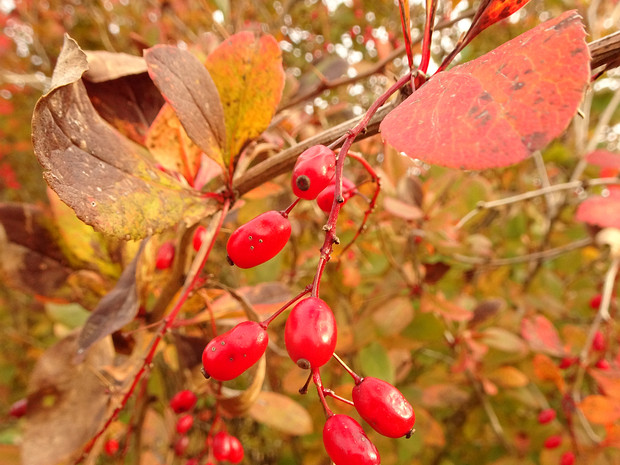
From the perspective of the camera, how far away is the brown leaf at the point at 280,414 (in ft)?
3.02

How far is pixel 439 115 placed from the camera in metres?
0.29

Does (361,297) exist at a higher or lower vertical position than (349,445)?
lower

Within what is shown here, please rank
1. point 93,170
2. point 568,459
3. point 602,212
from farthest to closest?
point 568,459 < point 602,212 < point 93,170

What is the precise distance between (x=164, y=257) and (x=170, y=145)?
20 centimetres

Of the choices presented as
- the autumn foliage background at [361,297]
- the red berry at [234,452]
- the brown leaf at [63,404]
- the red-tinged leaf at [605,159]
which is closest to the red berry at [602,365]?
the autumn foliage background at [361,297]

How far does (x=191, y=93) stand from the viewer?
46 centimetres

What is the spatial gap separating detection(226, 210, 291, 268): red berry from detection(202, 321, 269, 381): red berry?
57mm

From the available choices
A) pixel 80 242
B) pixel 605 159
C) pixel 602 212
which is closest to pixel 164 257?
pixel 80 242

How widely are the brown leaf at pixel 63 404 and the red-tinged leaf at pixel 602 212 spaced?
2.85ft

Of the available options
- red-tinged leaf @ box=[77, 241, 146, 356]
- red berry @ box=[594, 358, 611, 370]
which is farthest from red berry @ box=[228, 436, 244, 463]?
red berry @ box=[594, 358, 611, 370]

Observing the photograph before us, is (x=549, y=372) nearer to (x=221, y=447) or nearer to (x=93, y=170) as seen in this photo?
(x=221, y=447)

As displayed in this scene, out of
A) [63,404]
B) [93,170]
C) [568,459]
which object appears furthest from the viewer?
[568,459]

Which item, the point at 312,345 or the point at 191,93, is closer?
the point at 312,345

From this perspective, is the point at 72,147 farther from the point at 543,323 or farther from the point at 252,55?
the point at 543,323
